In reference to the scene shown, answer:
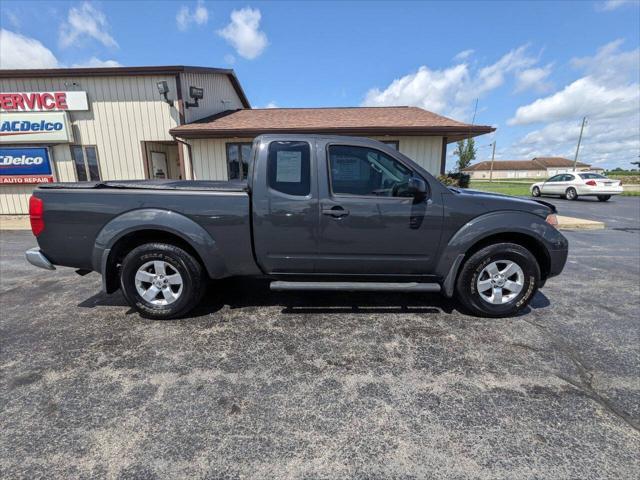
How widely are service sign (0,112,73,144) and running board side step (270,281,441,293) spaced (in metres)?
11.7

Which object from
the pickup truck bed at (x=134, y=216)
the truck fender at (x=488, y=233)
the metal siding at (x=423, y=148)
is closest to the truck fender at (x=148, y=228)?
the pickup truck bed at (x=134, y=216)

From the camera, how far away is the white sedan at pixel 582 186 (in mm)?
17203

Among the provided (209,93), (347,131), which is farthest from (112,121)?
(347,131)

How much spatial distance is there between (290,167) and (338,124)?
8015 millimetres

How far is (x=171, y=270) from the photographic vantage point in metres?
3.47

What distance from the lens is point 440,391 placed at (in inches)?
94.0

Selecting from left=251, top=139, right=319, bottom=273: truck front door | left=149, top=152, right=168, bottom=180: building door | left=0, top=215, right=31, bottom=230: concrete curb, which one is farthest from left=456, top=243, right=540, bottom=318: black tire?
left=0, top=215, right=31, bottom=230: concrete curb

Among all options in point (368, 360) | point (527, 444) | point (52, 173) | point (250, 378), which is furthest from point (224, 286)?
point (52, 173)

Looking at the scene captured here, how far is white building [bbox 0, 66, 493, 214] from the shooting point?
1044cm

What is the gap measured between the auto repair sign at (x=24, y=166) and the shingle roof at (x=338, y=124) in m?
4.89

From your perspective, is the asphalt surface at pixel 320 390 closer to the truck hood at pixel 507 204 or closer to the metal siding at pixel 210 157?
the truck hood at pixel 507 204

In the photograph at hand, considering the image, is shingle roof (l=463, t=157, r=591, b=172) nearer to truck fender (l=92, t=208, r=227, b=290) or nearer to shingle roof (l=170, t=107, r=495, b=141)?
shingle roof (l=170, t=107, r=495, b=141)

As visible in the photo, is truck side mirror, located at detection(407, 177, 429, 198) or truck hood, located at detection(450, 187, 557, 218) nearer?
truck side mirror, located at detection(407, 177, 429, 198)

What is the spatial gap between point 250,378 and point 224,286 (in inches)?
87.8
